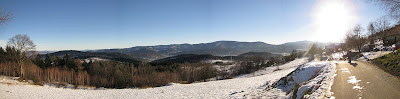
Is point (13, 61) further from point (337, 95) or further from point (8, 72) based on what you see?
point (337, 95)

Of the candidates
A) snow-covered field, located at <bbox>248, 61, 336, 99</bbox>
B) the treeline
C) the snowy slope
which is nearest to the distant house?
A: the snowy slope

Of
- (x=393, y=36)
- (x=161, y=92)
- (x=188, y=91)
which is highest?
(x=393, y=36)

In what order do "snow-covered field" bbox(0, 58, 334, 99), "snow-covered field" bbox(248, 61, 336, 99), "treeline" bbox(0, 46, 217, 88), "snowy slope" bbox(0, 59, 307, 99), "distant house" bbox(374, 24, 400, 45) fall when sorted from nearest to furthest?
"snow-covered field" bbox(248, 61, 336, 99) < "snow-covered field" bbox(0, 58, 334, 99) < "snowy slope" bbox(0, 59, 307, 99) < "distant house" bbox(374, 24, 400, 45) < "treeline" bbox(0, 46, 217, 88)

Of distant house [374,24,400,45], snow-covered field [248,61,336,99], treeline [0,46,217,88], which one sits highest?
distant house [374,24,400,45]

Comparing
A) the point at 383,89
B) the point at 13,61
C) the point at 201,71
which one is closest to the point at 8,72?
the point at 13,61

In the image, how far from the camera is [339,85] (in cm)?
844

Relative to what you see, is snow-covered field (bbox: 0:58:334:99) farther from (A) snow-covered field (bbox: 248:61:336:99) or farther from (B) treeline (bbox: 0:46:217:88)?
(B) treeline (bbox: 0:46:217:88)

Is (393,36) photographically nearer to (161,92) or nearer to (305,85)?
Answer: (305,85)

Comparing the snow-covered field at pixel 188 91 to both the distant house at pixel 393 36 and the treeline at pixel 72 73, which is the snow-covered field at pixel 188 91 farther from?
the distant house at pixel 393 36

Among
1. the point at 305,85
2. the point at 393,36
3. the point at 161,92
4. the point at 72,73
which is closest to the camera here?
the point at 305,85

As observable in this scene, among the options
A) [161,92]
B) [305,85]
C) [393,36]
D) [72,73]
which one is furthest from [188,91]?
[393,36]

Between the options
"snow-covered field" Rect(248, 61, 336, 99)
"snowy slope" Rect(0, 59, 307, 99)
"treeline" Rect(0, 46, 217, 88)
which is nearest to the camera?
"snow-covered field" Rect(248, 61, 336, 99)

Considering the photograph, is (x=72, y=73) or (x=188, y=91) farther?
(x=72, y=73)

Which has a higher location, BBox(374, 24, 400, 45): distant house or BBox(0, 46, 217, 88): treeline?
BBox(374, 24, 400, 45): distant house
